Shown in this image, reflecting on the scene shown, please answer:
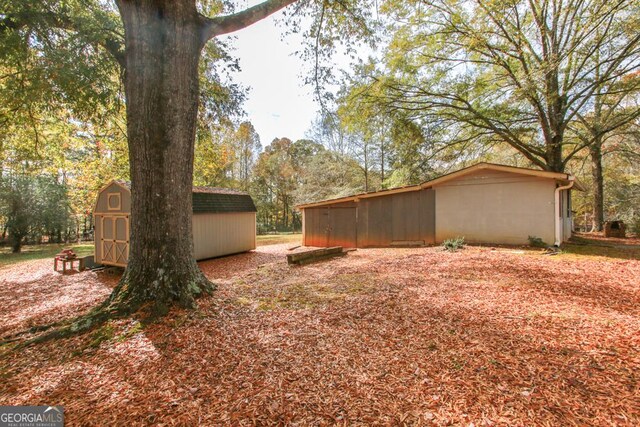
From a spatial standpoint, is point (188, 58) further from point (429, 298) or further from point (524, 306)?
point (524, 306)

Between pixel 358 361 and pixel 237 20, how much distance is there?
514 centimetres

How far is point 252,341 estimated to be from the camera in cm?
294

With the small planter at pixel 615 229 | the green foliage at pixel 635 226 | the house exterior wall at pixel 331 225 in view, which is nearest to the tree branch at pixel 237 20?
the house exterior wall at pixel 331 225

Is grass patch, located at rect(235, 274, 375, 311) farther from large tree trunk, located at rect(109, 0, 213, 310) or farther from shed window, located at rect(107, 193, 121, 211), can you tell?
shed window, located at rect(107, 193, 121, 211)

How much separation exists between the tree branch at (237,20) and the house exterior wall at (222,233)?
7759mm

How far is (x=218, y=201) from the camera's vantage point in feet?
39.4

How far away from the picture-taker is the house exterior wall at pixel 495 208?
9.37 m

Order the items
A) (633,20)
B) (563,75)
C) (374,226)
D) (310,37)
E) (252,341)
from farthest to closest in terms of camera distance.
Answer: (374,226)
(563,75)
(633,20)
(310,37)
(252,341)

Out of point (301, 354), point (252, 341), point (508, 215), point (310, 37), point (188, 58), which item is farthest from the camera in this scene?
point (508, 215)

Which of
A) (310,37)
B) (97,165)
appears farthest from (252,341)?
(97,165)

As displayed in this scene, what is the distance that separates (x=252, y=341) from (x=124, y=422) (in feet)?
3.96
